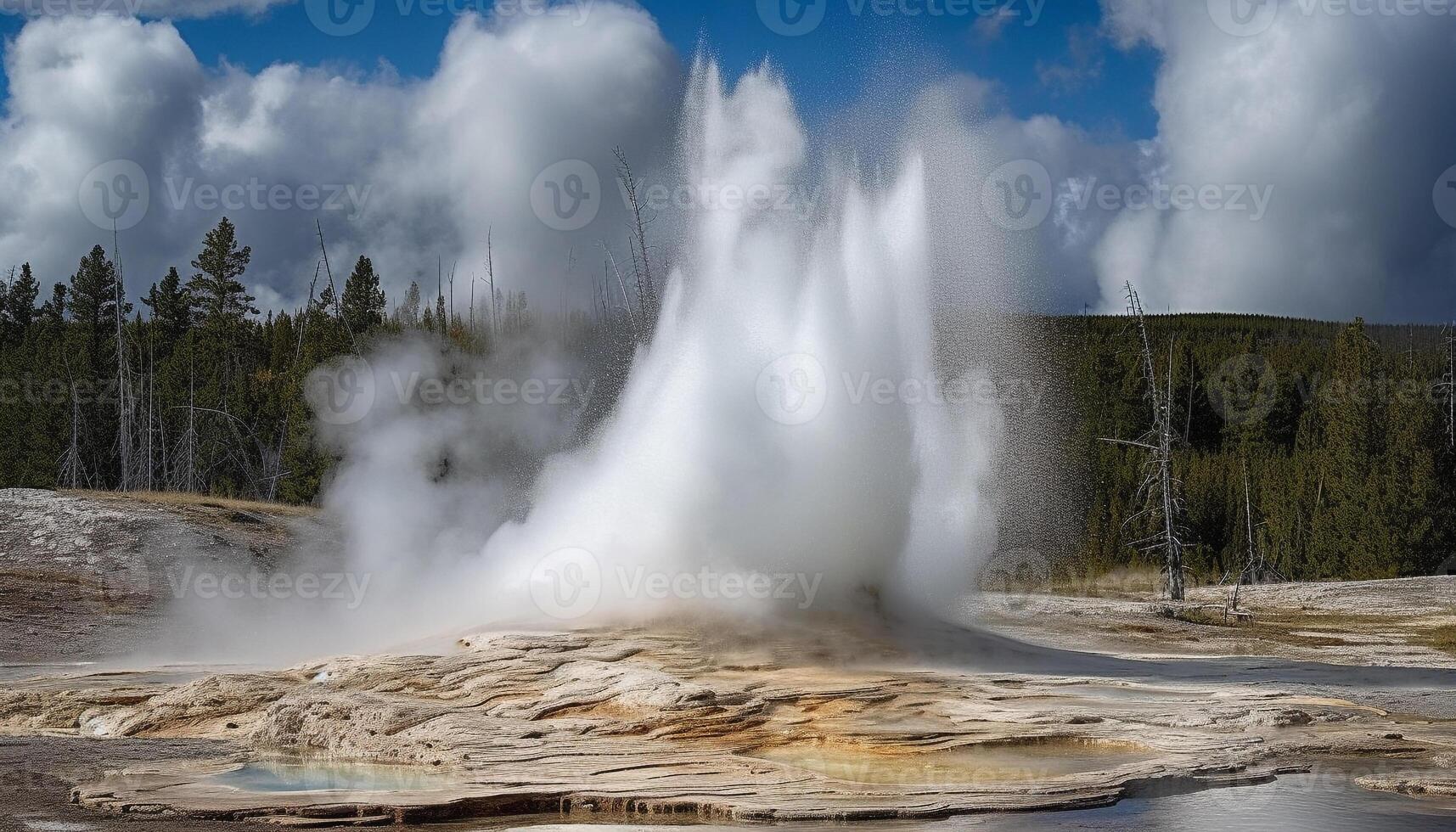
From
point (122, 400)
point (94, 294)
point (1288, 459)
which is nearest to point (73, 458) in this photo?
point (122, 400)

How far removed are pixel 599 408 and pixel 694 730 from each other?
16899 millimetres

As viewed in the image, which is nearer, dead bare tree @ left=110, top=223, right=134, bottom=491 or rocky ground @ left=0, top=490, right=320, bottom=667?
rocky ground @ left=0, top=490, right=320, bottom=667

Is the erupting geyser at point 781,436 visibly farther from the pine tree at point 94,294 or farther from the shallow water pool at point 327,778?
the pine tree at point 94,294

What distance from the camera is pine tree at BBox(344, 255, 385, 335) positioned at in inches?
2124

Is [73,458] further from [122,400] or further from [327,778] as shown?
[327,778]

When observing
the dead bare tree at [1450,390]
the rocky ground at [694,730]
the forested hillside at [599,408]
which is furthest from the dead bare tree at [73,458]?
the dead bare tree at [1450,390]

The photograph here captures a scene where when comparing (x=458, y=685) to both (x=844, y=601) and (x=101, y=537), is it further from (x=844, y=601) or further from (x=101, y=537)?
(x=101, y=537)

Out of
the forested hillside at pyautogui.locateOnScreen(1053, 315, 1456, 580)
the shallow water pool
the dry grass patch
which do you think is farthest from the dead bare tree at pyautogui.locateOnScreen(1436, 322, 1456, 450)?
the shallow water pool

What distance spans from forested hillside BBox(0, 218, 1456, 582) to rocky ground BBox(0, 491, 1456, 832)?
1513 centimetres

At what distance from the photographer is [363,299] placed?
5441cm

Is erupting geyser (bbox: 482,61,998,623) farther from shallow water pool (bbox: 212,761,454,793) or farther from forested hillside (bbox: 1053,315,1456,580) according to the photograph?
forested hillside (bbox: 1053,315,1456,580)

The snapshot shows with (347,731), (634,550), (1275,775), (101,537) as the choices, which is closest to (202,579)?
(101,537)

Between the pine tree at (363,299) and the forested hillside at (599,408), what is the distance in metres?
0.08

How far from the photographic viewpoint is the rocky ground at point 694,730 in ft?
22.8
